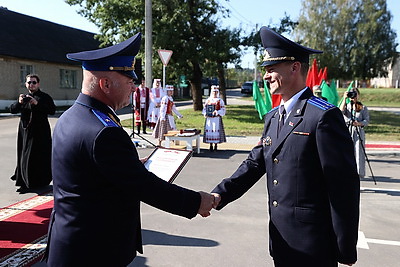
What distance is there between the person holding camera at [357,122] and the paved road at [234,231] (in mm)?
544

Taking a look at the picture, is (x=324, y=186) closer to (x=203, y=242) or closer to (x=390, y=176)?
(x=203, y=242)

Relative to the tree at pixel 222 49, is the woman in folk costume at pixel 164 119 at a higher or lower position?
lower

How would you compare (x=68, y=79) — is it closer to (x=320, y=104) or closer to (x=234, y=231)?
(x=234, y=231)

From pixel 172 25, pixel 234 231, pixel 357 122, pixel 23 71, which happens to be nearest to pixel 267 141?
pixel 234 231

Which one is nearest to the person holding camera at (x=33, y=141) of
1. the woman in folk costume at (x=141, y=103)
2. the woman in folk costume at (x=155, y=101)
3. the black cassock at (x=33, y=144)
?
the black cassock at (x=33, y=144)

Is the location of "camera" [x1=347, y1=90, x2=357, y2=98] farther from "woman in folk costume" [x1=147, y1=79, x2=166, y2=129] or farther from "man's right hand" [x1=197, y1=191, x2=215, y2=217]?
"woman in folk costume" [x1=147, y1=79, x2=166, y2=129]

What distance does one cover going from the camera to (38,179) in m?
6.64

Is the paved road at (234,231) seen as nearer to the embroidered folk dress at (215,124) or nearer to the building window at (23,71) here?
the embroidered folk dress at (215,124)

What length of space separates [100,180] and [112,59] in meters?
0.65

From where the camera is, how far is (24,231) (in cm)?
465

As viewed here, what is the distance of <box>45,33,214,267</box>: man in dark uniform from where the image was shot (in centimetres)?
186

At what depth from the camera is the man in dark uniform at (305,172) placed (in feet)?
6.58

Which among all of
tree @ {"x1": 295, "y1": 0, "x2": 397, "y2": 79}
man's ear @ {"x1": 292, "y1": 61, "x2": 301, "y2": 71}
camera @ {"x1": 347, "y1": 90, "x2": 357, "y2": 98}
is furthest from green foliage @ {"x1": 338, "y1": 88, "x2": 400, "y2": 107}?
man's ear @ {"x1": 292, "y1": 61, "x2": 301, "y2": 71}

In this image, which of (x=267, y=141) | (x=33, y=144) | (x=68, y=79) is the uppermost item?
(x=68, y=79)
